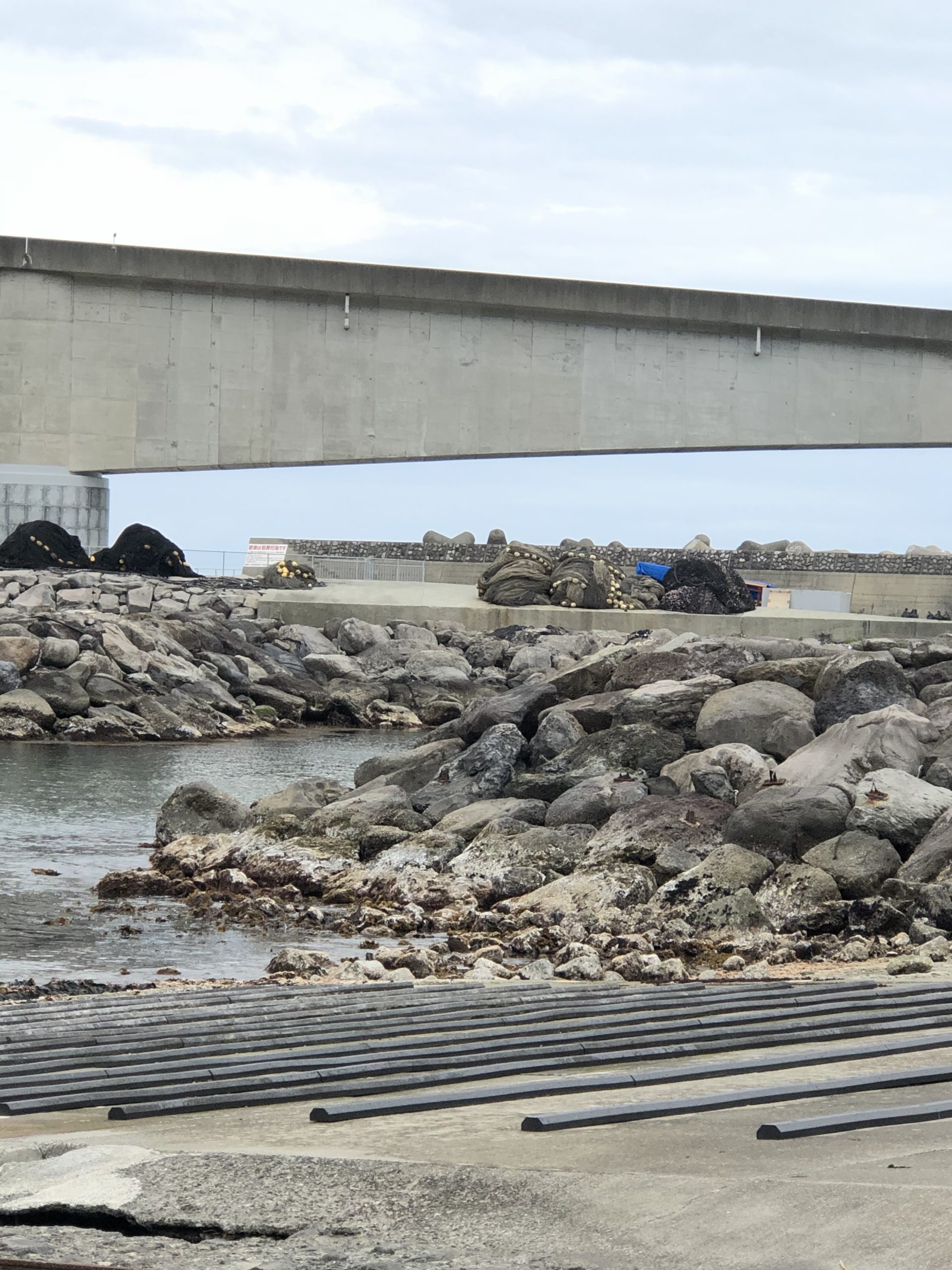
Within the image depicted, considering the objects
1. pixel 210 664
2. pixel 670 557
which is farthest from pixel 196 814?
pixel 670 557

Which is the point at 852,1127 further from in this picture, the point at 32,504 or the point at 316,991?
the point at 32,504

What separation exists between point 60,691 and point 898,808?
14.4 meters

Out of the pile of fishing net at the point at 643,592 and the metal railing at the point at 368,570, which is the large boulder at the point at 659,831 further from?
the metal railing at the point at 368,570

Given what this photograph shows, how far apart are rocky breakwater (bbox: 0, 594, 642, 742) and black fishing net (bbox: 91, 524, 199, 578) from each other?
0.75 m

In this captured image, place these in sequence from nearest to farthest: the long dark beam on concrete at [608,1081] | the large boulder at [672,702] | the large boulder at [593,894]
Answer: the long dark beam on concrete at [608,1081], the large boulder at [593,894], the large boulder at [672,702]

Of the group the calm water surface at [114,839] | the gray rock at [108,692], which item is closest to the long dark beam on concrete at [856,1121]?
the calm water surface at [114,839]

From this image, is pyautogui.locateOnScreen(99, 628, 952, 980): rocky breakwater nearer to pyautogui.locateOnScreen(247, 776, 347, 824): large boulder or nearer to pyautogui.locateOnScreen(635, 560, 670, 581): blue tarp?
pyautogui.locateOnScreen(247, 776, 347, 824): large boulder

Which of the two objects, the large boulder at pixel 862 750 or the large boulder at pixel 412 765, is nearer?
the large boulder at pixel 862 750

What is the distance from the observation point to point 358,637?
29016mm

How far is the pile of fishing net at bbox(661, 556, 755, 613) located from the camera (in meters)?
32.5

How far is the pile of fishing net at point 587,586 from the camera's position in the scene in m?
32.1

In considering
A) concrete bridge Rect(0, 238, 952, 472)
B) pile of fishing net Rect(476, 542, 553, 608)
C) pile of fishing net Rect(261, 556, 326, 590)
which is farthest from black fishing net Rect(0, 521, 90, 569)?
pile of fishing net Rect(476, 542, 553, 608)

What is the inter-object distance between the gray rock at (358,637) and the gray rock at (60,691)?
23.6 feet

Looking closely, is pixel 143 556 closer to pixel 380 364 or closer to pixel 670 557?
pixel 380 364
